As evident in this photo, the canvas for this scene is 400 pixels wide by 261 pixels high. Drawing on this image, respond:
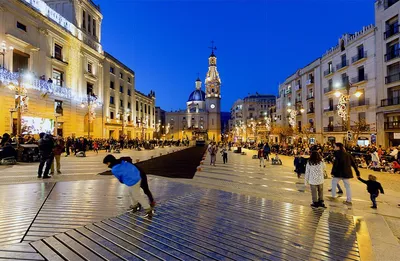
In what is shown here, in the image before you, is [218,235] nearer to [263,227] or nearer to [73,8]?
[263,227]

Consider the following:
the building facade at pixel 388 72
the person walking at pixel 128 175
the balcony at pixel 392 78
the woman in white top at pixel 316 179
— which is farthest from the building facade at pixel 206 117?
the person walking at pixel 128 175

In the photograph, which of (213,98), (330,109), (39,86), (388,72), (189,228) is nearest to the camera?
(189,228)

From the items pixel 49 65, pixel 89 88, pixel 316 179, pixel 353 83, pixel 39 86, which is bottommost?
pixel 316 179

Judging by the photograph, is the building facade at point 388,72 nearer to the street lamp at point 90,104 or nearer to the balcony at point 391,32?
the balcony at point 391,32

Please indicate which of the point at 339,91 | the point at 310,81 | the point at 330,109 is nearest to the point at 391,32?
the point at 339,91

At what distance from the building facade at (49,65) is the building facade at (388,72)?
31.3m

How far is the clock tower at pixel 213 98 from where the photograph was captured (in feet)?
333

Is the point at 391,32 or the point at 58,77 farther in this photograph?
the point at 58,77

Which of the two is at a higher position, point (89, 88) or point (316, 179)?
point (89, 88)

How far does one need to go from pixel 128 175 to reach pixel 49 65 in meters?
25.7

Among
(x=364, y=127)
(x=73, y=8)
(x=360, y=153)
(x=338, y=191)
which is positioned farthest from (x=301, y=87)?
(x=338, y=191)

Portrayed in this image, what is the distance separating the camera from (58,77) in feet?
89.8

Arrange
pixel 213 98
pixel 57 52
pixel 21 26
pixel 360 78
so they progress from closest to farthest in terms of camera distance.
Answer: pixel 21 26 < pixel 57 52 < pixel 360 78 < pixel 213 98

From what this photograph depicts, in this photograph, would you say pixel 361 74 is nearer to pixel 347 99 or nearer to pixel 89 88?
pixel 347 99
